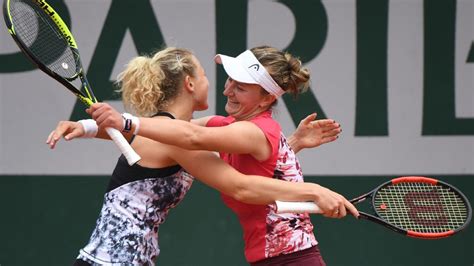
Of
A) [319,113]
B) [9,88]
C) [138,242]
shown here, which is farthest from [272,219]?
[9,88]

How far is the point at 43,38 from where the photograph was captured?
4.24 metres

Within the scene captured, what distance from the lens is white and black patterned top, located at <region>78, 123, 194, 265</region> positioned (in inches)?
150

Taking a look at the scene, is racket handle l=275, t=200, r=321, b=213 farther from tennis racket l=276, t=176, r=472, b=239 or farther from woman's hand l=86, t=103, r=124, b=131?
woman's hand l=86, t=103, r=124, b=131

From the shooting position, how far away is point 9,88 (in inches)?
243

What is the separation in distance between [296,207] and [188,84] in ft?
1.99

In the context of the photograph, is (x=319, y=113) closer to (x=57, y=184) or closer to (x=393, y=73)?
(x=393, y=73)

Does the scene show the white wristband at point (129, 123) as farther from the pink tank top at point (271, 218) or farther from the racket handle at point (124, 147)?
the pink tank top at point (271, 218)

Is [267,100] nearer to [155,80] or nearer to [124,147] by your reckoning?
[155,80]

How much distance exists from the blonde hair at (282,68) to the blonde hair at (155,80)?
0.27 meters

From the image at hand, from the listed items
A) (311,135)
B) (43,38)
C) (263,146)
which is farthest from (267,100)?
(43,38)

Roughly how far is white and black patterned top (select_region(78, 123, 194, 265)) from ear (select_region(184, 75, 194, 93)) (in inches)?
12.2

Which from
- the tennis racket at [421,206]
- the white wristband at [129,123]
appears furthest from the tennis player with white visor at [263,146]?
the tennis racket at [421,206]

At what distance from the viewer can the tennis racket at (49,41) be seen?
12.2 feet

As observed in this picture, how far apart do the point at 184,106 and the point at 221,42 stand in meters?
2.21
